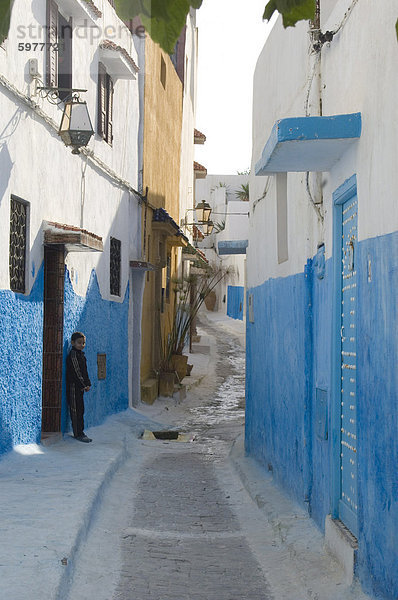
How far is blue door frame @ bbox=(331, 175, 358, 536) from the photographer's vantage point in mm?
5492

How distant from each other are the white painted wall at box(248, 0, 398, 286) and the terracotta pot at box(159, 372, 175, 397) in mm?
6516

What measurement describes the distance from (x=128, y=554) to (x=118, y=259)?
767cm

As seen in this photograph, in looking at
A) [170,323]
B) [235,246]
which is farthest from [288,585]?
[170,323]

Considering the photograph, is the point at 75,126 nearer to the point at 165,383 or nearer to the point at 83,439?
the point at 83,439

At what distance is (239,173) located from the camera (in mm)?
49094

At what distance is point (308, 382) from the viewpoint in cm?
692

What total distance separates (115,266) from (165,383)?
4.08 metres

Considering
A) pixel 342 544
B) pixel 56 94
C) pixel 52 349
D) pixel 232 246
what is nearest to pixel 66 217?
pixel 56 94

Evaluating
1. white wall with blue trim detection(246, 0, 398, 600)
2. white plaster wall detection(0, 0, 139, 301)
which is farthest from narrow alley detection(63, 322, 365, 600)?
white plaster wall detection(0, 0, 139, 301)

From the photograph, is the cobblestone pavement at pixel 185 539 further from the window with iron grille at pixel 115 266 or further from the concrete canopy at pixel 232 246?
the concrete canopy at pixel 232 246

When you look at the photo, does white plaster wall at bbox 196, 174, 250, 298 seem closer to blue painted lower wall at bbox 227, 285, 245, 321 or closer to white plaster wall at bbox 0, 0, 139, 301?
blue painted lower wall at bbox 227, 285, 245, 321

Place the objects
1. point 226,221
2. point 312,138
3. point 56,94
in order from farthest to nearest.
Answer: point 226,221, point 56,94, point 312,138

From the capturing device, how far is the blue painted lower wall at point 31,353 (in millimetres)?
7934

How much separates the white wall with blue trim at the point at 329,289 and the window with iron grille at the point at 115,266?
296 cm
